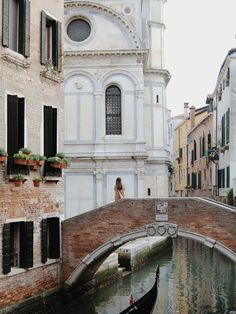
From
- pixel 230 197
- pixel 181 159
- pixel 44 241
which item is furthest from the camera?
pixel 181 159

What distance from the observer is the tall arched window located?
28.2 metres

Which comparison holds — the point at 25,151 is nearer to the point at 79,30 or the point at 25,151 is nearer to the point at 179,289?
the point at 179,289

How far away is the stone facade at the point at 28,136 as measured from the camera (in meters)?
13.1

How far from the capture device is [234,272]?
21.8m

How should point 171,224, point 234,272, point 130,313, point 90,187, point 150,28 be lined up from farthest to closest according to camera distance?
point 150,28 < point 90,187 < point 234,272 < point 171,224 < point 130,313

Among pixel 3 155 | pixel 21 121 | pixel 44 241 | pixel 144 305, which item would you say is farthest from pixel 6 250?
pixel 144 305

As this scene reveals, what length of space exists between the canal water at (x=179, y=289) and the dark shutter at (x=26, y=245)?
1.75 meters

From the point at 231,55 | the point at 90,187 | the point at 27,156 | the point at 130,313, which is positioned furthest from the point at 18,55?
the point at 90,187

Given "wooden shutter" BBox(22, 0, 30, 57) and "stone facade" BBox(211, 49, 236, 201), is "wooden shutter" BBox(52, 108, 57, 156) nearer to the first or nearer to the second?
"wooden shutter" BBox(22, 0, 30, 57)

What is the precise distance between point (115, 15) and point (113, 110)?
4131 millimetres

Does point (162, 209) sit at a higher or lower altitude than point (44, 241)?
higher

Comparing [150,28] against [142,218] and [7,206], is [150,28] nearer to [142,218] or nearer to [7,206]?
[142,218]

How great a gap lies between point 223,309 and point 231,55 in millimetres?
9988

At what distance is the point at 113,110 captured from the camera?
92.8ft
